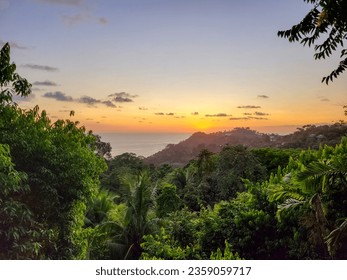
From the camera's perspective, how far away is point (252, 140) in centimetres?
1603

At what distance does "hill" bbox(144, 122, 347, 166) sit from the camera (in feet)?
43.1

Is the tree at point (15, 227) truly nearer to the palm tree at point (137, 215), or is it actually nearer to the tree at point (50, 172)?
the tree at point (50, 172)

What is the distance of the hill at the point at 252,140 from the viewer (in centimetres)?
1314

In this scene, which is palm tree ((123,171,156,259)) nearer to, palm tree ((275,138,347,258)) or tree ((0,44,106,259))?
tree ((0,44,106,259))

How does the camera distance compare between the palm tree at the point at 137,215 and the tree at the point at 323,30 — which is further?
the palm tree at the point at 137,215

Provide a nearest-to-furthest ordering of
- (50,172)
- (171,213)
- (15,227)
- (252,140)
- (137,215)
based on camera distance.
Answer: (15,227), (50,172), (171,213), (137,215), (252,140)

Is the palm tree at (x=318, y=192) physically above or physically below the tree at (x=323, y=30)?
below

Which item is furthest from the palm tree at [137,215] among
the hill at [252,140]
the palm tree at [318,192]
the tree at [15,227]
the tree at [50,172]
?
A: the palm tree at [318,192]

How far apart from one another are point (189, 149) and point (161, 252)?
12343mm

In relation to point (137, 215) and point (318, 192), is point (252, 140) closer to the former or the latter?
point (137, 215)

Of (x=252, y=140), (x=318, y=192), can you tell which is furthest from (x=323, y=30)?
(x=252, y=140)
